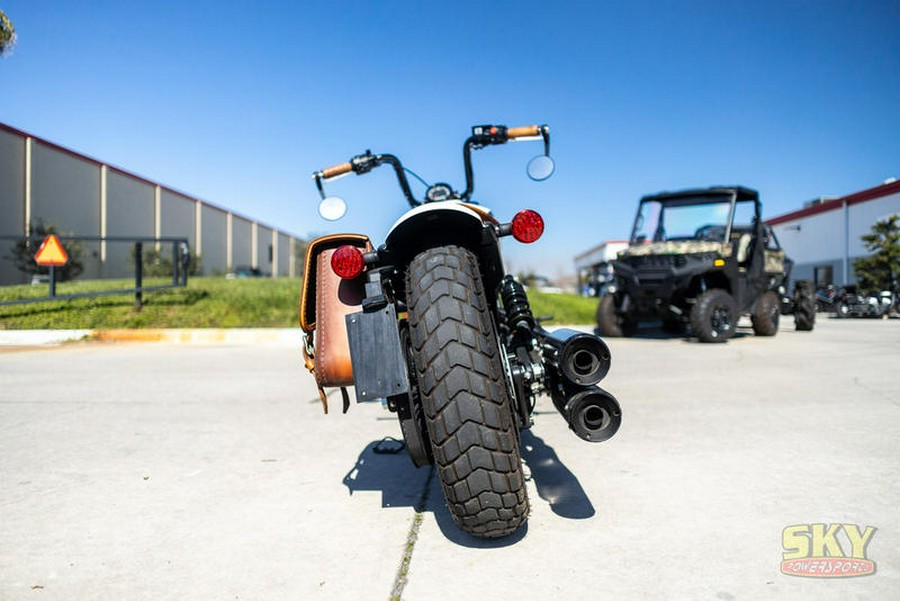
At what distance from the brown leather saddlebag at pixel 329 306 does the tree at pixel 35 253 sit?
90.0 feet

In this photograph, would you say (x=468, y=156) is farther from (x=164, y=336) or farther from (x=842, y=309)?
(x=842, y=309)

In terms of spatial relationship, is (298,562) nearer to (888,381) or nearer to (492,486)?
(492,486)

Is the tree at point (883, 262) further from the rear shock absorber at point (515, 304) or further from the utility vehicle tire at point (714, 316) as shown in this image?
the rear shock absorber at point (515, 304)

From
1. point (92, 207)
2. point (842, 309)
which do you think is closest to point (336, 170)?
point (842, 309)

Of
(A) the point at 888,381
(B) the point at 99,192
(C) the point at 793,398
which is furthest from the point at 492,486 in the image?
(B) the point at 99,192

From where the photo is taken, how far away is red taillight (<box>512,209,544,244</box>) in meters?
2.17

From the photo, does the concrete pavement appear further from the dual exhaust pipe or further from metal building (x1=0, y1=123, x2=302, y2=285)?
metal building (x1=0, y1=123, x2=302, y2=285)

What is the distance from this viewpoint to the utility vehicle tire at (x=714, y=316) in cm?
862

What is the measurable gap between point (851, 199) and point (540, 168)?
33859 mm

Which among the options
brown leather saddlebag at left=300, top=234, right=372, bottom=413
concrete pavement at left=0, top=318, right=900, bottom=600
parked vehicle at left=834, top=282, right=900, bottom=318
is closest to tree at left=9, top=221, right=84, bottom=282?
concrete pavement at left=0, top=318, right=900, bottom=600

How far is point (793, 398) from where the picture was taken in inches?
186

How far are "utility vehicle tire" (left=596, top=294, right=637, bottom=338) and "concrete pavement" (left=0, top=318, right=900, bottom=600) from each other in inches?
207

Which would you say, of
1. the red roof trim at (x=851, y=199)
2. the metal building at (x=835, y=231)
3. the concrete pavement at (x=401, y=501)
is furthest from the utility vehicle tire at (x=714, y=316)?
the metal building at (x=835, y=231)

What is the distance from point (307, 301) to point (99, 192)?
39.6 metres
